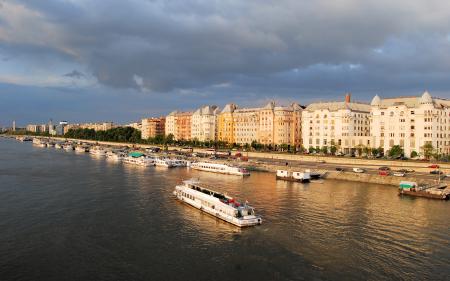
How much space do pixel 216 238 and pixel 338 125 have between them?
8525 centimetres

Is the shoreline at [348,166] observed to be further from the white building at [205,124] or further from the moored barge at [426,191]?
the white building at [205,124]

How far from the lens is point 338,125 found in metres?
113

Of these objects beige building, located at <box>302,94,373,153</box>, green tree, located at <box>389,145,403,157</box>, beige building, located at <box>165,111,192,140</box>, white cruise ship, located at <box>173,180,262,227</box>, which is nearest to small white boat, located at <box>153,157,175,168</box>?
beige building, located at <box>302,94,373,153</box>

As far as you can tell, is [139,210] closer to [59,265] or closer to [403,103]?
[59,265]

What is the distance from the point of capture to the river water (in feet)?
92.1

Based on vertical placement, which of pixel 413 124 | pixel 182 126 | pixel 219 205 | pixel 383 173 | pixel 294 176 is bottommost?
pixel 219 205

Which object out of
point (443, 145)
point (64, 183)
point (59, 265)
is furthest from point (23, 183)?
point (443, 145)

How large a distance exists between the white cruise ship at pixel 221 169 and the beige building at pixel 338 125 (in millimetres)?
39095

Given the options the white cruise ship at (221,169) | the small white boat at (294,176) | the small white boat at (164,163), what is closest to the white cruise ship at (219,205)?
the small white boat at (294,176)

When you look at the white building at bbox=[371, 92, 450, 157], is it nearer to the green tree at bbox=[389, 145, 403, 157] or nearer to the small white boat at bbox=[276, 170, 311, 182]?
the green tree at bbox=[389, 145, 403, 157]

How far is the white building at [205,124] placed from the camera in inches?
6752

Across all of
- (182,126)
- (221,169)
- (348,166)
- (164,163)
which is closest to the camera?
(348,166)

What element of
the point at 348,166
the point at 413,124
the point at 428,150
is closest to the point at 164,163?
the point at 348,166

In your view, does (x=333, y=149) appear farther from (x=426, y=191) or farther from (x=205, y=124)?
(x=205, y=124)
